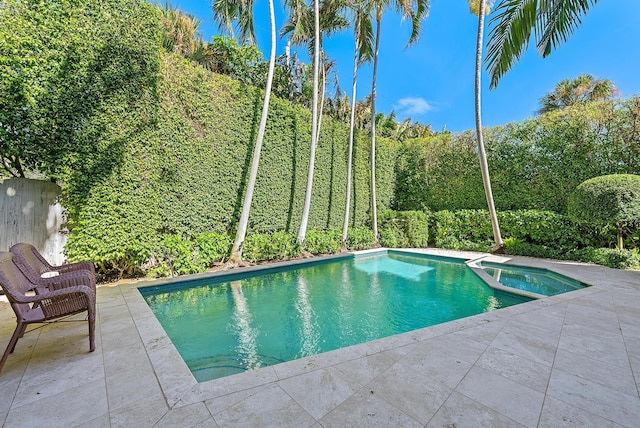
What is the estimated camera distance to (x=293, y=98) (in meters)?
13.1

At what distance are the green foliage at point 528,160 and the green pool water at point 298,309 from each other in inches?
183

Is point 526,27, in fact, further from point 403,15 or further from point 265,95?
point 265,95

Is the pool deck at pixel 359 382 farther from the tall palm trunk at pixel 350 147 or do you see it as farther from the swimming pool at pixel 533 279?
the tall palm trunk at pixel 350 147

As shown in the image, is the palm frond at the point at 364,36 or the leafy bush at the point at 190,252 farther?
the palm frond at the point at 364,36

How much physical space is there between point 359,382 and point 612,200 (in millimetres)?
7850

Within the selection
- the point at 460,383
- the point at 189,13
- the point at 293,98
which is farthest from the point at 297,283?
the point at 189,13

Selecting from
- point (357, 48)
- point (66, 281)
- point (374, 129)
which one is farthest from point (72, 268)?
point (357, 48)

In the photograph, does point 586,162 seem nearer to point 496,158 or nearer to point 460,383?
point 496,158

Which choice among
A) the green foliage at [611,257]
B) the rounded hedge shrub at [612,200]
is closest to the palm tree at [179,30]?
the rounded hedge shrub at [612,200]

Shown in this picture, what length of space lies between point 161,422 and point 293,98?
43.5 ft

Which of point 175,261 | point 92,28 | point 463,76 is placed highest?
point 463,76

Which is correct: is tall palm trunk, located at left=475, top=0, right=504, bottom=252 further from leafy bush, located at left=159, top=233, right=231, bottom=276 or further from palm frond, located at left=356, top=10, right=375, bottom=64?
leafy bush, located at left=159, top=233, right=231, bottom=276

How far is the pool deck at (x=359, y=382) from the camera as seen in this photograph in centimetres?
176

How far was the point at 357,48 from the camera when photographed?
996 cm
